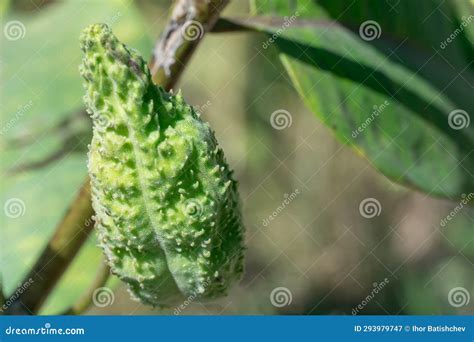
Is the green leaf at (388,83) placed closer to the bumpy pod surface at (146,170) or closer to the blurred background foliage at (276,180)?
the bumpy pod surface at (146,170)

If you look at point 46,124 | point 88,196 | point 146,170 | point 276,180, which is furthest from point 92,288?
point 276,180

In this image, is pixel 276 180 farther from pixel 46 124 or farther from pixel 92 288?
pixel 92 288

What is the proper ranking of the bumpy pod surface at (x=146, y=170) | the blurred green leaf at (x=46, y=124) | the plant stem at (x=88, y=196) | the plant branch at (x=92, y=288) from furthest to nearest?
the blurred green leaf at (x=46, y=124) → the plant branch at (x=92, y=288) → the plant stem at (x=88, y=196) → the bumpy pod surface at (x=146, y=170)

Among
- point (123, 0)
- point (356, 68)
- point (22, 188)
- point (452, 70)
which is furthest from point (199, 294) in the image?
point (123, 0)

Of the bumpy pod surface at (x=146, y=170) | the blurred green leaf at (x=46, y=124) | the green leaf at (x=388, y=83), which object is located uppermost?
the green leaf at (x=388, y=83)

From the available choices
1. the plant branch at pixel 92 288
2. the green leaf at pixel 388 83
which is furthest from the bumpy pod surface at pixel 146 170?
the green leaf at pixel 388 83

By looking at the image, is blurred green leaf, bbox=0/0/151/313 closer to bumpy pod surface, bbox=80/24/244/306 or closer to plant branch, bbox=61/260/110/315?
plant branch, bbox=61/260/110/315

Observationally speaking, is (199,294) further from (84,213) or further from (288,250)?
(288,250)
